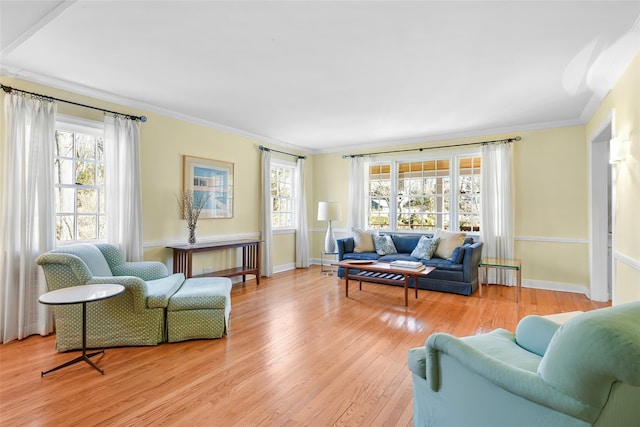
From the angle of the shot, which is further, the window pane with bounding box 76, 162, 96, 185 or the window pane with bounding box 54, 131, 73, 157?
the window pane with bounding box 76, 162, 96, 185

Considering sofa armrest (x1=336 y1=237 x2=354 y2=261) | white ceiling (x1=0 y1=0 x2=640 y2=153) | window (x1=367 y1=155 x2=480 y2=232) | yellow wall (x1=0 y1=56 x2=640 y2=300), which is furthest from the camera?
sofa armrest (x1=336 y1=237 x2=354 y2=261)

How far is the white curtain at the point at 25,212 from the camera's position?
9.93 ft

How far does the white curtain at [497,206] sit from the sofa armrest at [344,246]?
215 cm

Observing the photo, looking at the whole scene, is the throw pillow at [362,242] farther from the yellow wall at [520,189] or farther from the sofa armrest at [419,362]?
the sofa armrest at [419,362]

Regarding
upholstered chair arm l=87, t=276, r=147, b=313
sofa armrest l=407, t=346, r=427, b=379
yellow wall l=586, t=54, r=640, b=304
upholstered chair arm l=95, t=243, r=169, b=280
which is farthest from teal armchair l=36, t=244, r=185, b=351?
yellow wall l=586, t=54, r=640, b=304

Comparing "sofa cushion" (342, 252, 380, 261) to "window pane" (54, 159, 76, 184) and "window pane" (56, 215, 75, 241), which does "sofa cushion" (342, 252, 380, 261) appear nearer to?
"window pane" (56, 215, 75, 241)

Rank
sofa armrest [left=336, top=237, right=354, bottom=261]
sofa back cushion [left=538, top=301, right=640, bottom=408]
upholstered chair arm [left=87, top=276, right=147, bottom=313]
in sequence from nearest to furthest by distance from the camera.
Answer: sofa back cushion [left=538, top=301, right=640, bottom=408] < upholstered chair arm [left=87, top=276, right=147, bottom=313] < sofa armrest [left=336, top=237, right=354, bottom=261]

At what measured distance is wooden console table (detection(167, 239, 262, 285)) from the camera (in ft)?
14.1

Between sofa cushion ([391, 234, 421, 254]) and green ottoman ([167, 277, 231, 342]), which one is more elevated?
sofa cushion ([391, 234, 421, 254])

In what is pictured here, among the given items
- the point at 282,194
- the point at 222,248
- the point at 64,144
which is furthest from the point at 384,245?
the point at 64,144

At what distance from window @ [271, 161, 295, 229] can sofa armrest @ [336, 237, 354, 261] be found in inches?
53.1

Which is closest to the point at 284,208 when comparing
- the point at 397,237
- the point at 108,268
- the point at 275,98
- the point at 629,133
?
the point at 397,237

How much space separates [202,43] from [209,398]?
2.59 m

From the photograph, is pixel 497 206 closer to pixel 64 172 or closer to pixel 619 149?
pixel 619 149
